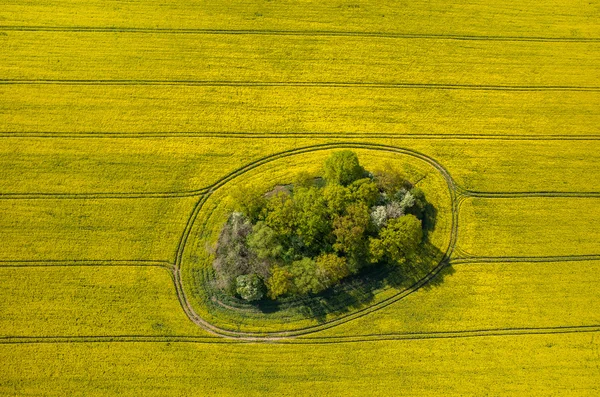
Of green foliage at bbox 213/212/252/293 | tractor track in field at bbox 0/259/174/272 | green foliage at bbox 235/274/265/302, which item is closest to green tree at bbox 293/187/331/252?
green foliage at bbox 213/212/252/293

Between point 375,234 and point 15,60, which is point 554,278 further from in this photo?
point 15,60

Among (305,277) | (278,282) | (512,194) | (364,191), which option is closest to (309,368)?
(305,277)

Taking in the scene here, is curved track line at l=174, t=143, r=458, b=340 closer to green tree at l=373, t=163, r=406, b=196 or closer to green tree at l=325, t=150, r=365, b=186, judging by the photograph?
green tree at l=373, t=163, r=406, b=196

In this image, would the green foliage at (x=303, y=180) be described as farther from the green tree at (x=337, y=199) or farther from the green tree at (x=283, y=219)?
the green tree at (x=337, y=199)

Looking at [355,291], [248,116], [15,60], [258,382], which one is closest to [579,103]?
[355,291]

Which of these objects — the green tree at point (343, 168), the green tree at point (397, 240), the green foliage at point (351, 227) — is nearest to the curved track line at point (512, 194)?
the green tree at point (397, 240)
